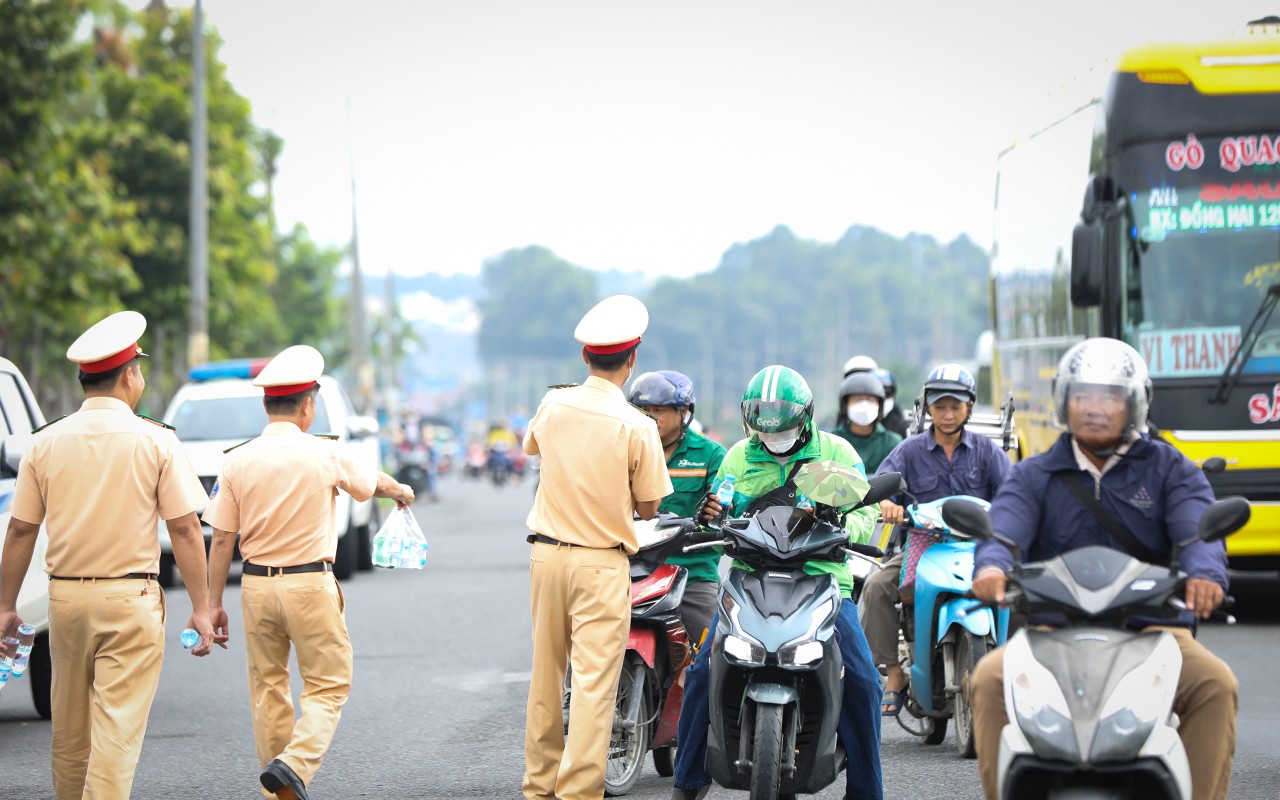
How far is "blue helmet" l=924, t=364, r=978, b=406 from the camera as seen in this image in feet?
26.9

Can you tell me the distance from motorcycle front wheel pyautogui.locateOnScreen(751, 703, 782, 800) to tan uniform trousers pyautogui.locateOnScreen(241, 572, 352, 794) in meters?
1.57

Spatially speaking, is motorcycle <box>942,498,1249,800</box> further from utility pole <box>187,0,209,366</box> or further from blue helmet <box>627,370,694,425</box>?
utility pole <box>187,0,209,366</box>

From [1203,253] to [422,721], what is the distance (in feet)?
21.0

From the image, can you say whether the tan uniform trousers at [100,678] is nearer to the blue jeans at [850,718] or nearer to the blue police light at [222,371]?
the blue jeans at [850,718]

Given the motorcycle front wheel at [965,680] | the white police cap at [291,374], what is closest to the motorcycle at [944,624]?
the motorcycle front wheel at [965,680]

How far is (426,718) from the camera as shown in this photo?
9562 millimetres

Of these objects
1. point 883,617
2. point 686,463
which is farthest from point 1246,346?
point 686,463

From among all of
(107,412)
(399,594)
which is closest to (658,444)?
(107,412)

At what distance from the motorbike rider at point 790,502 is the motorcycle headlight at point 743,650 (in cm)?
28

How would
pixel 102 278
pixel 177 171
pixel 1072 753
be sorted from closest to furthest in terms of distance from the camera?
pixel 1072 753, pixel 102 278, pixel 177 171

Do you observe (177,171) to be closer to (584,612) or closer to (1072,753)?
(584,612)

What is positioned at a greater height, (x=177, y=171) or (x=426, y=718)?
(x=177, y=171)

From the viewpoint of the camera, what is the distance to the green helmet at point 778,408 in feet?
20.6

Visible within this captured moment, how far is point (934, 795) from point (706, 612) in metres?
1.17
